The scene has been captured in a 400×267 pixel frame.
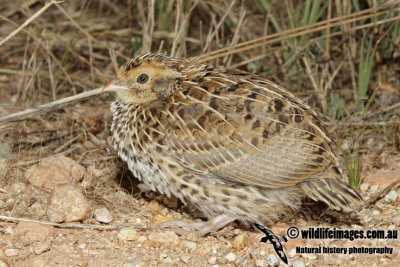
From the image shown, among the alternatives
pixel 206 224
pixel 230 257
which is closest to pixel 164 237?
pixel 206 224

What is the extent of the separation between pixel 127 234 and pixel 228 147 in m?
0.99

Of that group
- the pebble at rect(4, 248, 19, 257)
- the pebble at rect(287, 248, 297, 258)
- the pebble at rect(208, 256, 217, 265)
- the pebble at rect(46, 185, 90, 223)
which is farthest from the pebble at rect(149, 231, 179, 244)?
the pebble at rect(4, 248, 19, 257)

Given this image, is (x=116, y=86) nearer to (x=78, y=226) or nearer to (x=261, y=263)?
(x=78, y=226)

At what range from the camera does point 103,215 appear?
14.6 feet

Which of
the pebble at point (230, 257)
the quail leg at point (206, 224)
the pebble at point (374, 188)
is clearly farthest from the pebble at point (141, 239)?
the pebble at point (374, 188)

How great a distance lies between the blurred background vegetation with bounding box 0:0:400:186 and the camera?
547 centimetres

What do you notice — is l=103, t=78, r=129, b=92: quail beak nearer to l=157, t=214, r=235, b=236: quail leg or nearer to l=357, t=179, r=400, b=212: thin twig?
l=157, t=214, r=235, b=236: quail leg

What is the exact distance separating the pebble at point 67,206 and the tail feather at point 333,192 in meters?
1.67

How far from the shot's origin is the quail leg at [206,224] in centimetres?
445

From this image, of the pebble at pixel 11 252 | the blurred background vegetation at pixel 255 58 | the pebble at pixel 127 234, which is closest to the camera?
the pebble at pixel 11 252

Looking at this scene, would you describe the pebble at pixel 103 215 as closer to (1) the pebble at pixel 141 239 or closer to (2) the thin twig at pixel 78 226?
(2) the thin twig at pixel 78 226

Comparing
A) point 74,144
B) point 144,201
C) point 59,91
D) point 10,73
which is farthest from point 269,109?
point 10,73

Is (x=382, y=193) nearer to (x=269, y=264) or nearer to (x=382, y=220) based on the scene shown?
(x=382, y=220)

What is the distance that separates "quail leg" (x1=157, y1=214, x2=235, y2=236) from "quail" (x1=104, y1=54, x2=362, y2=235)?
0.04 ft
